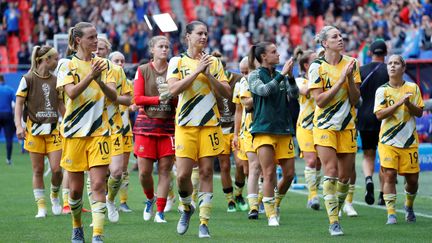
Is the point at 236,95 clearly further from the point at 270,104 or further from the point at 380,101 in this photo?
the point at 380,101

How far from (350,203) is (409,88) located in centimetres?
196

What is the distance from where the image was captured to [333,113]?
12438mm

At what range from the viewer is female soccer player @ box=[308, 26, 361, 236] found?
40.1 feet

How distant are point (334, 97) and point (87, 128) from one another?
2850 millimetres

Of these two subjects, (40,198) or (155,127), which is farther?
(40,198)

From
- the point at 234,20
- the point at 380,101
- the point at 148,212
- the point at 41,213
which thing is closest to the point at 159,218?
the point at 148,212

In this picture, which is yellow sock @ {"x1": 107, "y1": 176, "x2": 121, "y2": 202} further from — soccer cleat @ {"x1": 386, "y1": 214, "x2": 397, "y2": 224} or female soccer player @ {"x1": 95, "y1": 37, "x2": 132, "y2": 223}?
soccer cleat @ {"x1": 386, "y1": 214, "x2": 397, "y2": 224}

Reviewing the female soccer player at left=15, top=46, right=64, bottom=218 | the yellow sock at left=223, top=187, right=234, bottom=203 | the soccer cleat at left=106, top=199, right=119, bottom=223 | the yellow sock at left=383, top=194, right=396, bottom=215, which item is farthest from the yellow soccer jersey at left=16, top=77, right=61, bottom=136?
the yellow sock at left=383, top=194, right=396, bottom=215

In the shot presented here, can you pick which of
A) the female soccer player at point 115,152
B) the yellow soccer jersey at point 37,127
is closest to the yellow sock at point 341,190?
the female soccer player at point 115,152

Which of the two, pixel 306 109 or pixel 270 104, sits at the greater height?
pixel 270 104

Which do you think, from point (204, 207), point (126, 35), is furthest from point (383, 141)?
point (126, 35)

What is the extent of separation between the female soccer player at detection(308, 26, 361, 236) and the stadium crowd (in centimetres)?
1986

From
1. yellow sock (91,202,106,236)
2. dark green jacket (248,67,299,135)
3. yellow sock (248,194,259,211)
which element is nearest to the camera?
yellow sock (91,202,106,236)

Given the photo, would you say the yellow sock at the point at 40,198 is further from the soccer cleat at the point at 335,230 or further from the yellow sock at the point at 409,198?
the yellow sock at the point at 409,198
